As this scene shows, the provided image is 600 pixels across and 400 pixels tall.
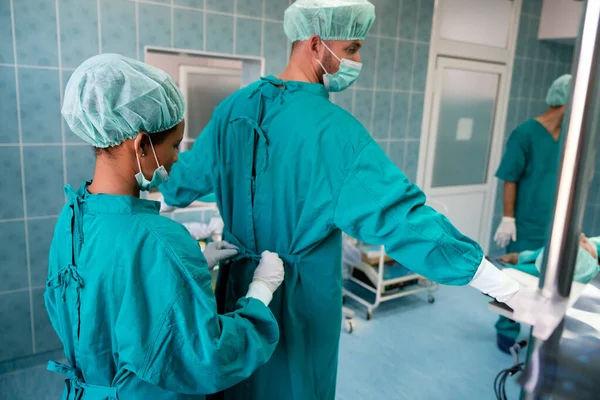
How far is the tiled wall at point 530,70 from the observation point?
4.14 meters

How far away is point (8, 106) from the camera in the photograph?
7.18 feet

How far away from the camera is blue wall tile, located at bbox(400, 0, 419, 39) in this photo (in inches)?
132

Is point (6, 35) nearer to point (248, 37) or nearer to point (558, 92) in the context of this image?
point (248, 37)

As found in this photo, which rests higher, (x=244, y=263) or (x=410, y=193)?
Answer: (x=410, y=193)

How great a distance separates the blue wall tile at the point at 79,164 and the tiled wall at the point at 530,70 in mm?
3619

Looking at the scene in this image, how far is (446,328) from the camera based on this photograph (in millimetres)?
3055

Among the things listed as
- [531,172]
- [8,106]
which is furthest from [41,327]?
[531,172]

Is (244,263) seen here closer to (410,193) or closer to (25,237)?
(410,193)

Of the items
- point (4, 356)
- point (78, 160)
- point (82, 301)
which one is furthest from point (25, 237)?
point (82, 301)

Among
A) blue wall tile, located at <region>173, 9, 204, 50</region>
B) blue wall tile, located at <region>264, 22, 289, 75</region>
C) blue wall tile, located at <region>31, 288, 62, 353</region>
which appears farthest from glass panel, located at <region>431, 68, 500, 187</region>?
blue wall tile, located at <region>31, 288, 62, 353</region>

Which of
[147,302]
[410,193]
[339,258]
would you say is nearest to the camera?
[147,302]

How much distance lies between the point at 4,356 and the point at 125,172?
212cm

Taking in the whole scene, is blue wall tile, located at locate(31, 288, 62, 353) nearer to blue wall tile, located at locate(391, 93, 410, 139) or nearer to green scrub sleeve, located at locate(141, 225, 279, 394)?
green scrub sleeve, located at locate(141, 225, 279, 394)

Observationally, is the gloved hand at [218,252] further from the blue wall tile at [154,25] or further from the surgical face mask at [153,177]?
the blue wall tile at [154,25]
